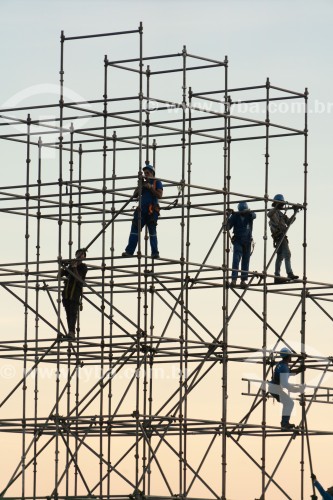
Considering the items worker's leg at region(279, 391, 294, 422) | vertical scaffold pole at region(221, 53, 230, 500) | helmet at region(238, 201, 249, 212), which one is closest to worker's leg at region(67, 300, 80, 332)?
vertical scaffold pole at region(221, 53, 230, 500)

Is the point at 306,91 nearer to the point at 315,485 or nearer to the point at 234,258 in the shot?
the point at 234,258

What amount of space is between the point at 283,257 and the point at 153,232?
5145 mm

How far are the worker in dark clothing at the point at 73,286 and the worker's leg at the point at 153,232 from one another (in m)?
1.46

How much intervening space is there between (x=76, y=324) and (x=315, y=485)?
6508mm

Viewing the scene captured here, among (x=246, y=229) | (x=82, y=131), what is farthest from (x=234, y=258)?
(x=82, y=131)

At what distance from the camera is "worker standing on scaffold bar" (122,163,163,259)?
5181cm

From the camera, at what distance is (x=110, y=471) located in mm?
54312

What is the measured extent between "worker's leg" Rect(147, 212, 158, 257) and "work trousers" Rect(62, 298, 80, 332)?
243 centimetres

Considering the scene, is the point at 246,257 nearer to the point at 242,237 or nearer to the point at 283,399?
the point at 242,237

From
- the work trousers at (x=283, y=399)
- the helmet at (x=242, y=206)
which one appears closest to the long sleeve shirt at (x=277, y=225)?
the helmet at (x=242, y=206)

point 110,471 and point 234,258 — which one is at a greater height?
point 234,258

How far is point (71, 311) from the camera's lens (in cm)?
5350

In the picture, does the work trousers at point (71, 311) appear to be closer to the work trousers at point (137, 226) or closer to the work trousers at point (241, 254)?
the work trousers at point (137, 226)

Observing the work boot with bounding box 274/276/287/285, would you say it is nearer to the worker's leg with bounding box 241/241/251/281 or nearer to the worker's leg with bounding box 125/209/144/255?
the worker's leg with bounding box 241/241/251/281
